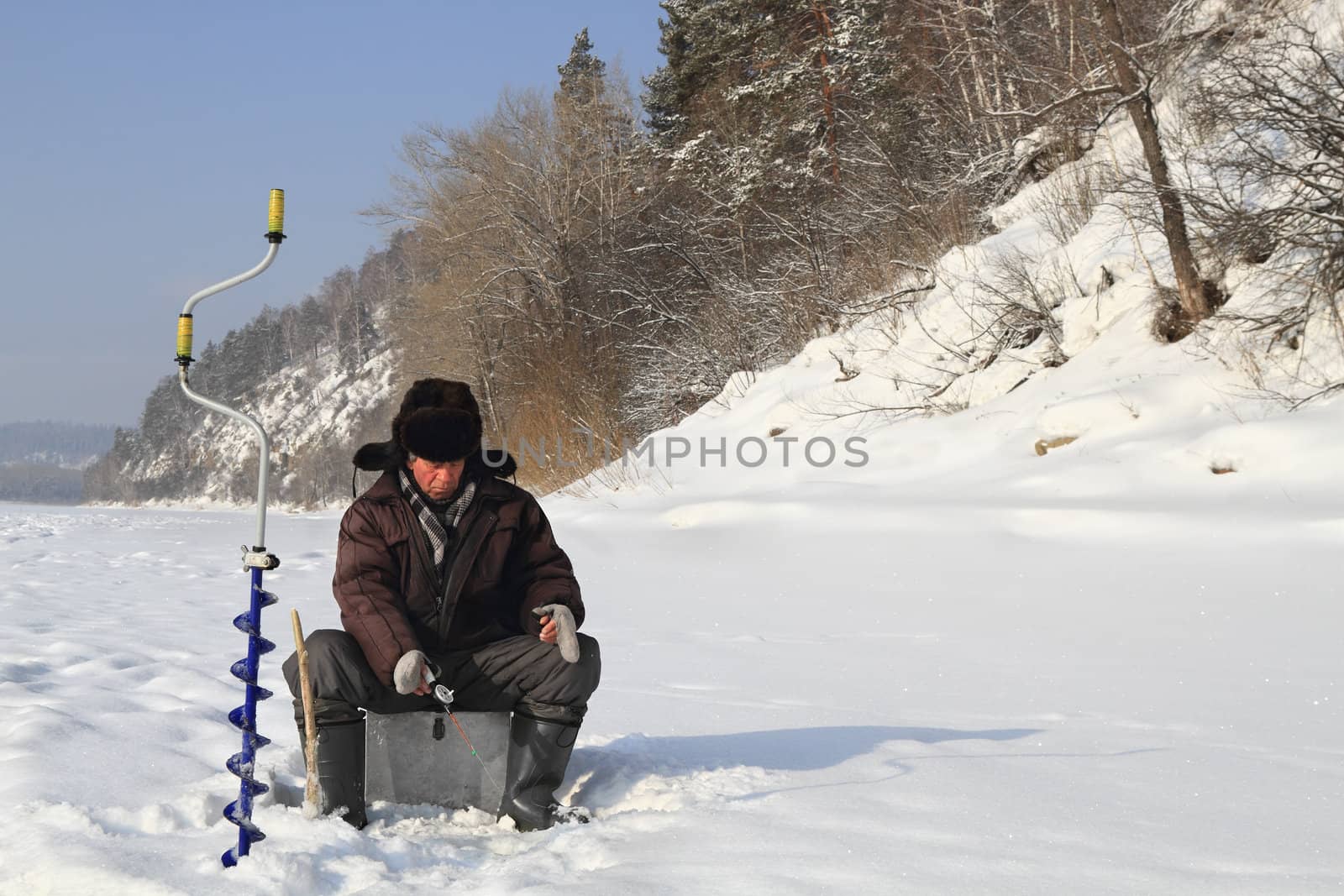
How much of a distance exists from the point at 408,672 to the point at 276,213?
126 cm

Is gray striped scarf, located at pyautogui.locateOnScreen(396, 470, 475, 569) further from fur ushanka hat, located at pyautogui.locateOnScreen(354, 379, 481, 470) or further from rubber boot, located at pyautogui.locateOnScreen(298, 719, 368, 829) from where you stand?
rubber boot, located at pyautogui.locateOnScreen(298, 719, 368, 829)

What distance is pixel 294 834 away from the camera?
271 centimetres

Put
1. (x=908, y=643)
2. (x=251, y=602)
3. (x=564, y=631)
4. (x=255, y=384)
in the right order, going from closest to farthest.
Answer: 1. (x=251, y=602)
2. (x=564, y=631)
3. (x=908, y=643)
4. (x=255, y=384)

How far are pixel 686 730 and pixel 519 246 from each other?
69.9 ft

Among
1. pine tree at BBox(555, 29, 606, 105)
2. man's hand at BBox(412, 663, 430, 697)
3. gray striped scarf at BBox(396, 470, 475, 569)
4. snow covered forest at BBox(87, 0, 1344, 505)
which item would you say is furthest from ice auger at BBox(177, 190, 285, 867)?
pine tree at BBox(555, 29, 606, 105)

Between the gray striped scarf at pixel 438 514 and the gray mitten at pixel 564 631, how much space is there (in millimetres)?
348

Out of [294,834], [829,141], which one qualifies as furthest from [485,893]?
[829,141]

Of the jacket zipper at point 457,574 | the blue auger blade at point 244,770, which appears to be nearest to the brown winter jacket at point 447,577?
the jacket zipper at point 457,574

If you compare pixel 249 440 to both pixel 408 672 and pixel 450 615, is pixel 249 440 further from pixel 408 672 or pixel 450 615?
pixel 408 672

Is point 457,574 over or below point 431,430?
below

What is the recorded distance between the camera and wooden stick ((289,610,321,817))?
109 inches

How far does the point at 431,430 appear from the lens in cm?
311

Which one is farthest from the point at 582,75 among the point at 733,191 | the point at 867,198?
the point at 867,198

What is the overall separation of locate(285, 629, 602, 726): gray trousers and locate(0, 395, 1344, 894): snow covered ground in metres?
0.32
